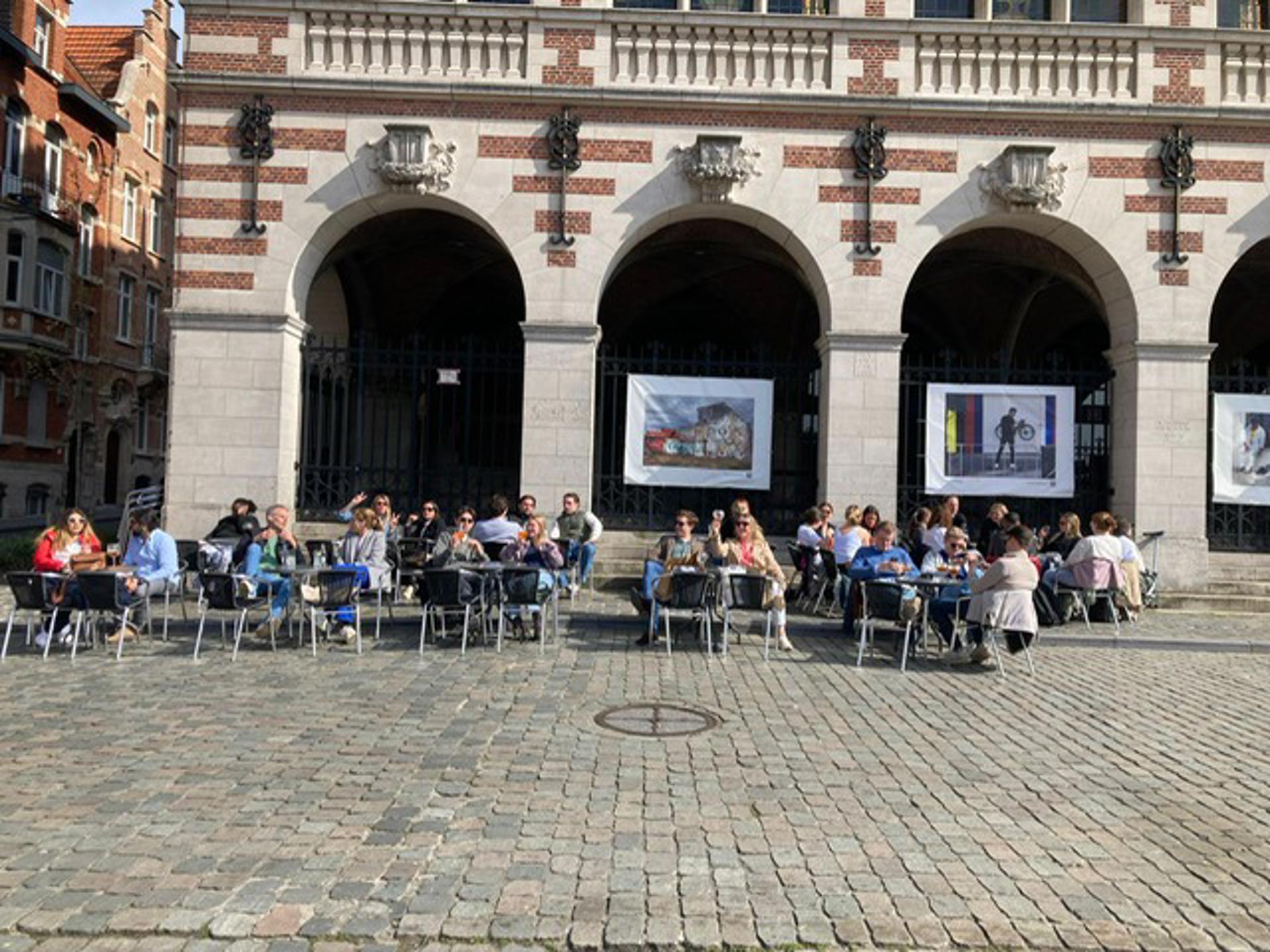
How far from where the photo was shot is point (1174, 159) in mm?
13766

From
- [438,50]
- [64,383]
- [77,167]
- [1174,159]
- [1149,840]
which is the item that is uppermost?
[77,167]

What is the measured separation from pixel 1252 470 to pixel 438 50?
13045 mm

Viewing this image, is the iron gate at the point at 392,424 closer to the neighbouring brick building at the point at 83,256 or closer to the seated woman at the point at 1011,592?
the seated woman at the point at 1011,592

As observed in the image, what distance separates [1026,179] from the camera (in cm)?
1359

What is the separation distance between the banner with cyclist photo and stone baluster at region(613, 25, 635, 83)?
6.26 m

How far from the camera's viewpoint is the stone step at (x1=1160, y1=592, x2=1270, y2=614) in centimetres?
1328

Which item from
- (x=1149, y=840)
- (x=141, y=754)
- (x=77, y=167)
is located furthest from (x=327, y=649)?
(x=77, y=167)

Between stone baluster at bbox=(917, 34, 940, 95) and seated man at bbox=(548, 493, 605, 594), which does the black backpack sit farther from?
stone baluster at bbox=(917, 34, 940, 95)

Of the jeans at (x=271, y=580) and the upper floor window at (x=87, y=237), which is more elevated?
the upper floor window at (x=87, y=237)

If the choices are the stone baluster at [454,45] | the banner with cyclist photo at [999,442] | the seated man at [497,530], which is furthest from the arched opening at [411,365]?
the banner with cyclist photo at [999,442]

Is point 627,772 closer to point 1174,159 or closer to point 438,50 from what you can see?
point 438,50

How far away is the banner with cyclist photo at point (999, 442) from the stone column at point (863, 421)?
0.77 metres

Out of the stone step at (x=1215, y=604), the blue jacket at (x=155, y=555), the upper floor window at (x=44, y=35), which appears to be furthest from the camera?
the upper floor window at (x=44, y=35)

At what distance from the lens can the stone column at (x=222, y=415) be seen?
536 inches
